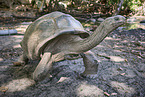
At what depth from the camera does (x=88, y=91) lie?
5.82 ft

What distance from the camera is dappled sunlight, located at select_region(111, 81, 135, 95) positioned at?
1.78 meters

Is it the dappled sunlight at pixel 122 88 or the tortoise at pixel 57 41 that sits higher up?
the tortoise at pixel 57 41

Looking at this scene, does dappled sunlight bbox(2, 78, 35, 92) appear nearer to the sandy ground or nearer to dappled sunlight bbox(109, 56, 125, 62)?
the sandy ground

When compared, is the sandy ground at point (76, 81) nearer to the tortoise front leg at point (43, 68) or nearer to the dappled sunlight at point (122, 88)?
the dappled sunlight at point (122, 88)

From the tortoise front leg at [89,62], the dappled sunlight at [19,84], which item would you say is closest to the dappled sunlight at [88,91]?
the tortoise front leg at [89,62]

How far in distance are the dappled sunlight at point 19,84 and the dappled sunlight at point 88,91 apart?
0.78 meters

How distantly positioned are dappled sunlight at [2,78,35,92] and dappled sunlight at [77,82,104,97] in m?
0.78

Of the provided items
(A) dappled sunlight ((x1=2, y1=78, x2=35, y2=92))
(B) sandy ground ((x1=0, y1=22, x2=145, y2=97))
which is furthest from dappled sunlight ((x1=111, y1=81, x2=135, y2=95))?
(A) dappled sunlight ((x1=2, y1=78, x2=35, y2=92))

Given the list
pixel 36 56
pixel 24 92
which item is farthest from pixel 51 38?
pixel 24 92

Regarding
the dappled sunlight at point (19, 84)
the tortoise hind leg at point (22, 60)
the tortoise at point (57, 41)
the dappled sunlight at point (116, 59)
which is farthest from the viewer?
the dappled sunlight at point (116, 59)

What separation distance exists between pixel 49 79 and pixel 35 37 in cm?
73

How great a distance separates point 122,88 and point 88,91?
0.55m

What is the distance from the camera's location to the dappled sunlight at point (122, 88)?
1.78 metres

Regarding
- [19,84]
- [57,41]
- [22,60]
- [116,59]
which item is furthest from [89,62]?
[22,60]
